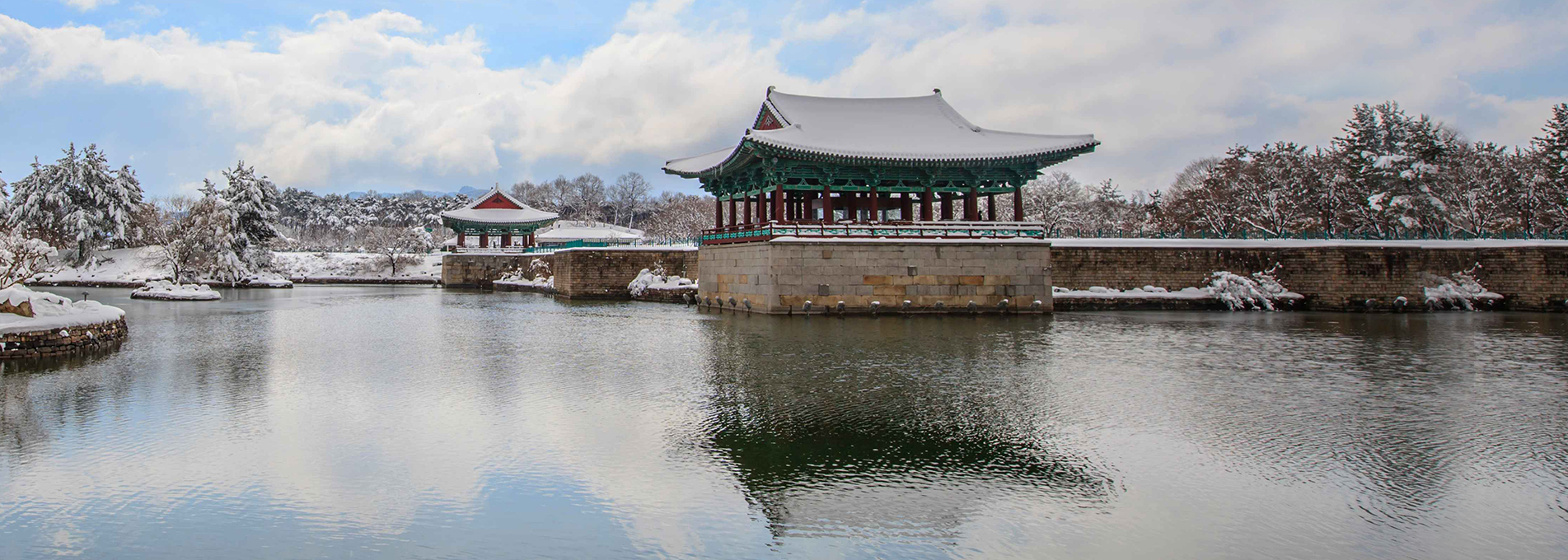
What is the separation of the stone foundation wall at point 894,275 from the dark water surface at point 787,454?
7890mm

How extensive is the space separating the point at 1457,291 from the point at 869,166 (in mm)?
18043

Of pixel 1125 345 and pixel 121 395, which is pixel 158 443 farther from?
pixel 1125 345

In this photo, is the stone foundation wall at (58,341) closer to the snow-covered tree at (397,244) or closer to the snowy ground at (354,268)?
the snowy ground at (354,268)

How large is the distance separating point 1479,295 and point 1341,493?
25665 millimetres

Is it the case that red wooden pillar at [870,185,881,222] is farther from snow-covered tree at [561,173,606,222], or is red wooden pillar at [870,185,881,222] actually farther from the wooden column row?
snow-covered tree at [561,173,606,222]

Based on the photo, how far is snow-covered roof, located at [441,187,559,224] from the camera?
167ft

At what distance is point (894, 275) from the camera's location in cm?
2291

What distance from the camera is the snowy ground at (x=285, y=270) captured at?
46219 millimetres

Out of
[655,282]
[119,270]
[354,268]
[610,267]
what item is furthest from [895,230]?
[119,270]

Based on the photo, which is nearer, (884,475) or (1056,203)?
(884,475)

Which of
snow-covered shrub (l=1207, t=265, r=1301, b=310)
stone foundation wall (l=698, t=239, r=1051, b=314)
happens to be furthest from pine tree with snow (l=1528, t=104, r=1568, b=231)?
stone foundation wall (l=698, t=239, r=1051, b=314)

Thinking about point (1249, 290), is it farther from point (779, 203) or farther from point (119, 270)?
point (119, 270)

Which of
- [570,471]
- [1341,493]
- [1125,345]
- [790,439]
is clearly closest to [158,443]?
[570,471]

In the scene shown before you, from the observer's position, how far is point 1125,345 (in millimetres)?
15555
